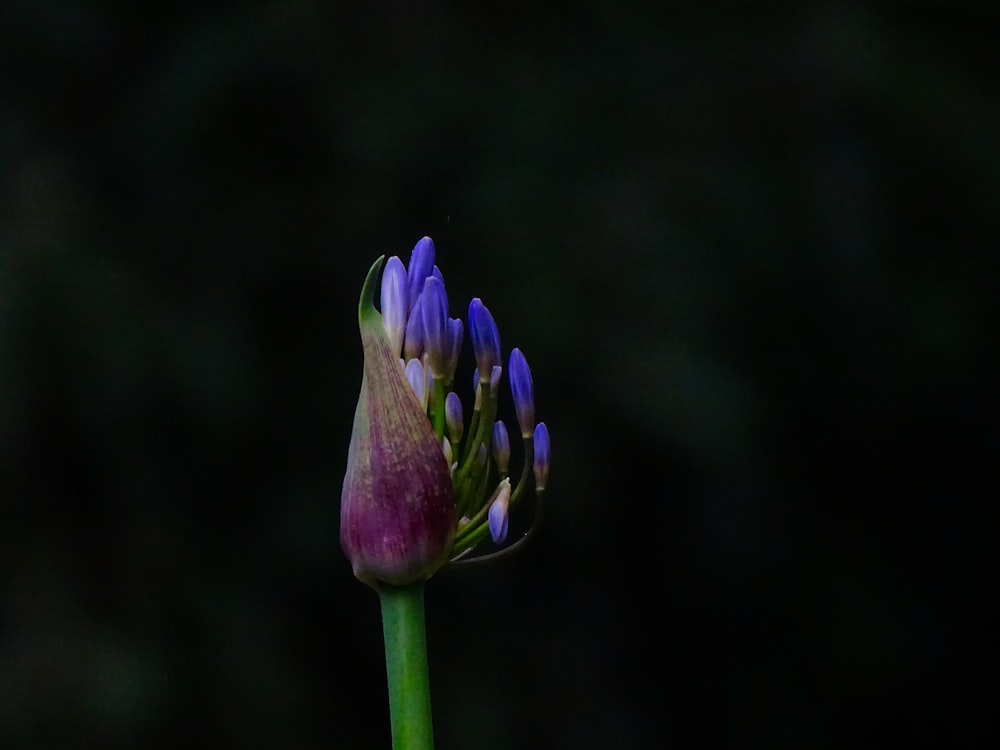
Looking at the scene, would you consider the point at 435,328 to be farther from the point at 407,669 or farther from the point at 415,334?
the point at 407,669

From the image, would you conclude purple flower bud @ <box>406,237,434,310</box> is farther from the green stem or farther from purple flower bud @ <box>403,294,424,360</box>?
the green stem

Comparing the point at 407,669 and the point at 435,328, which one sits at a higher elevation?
the point at 435,328

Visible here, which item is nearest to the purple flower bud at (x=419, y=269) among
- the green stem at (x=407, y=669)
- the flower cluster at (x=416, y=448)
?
the flower cluster at (x=416, y=448)

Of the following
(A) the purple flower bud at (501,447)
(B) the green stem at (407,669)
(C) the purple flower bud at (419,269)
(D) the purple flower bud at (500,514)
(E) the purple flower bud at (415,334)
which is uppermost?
(C) the purple flower bud at (419,269)

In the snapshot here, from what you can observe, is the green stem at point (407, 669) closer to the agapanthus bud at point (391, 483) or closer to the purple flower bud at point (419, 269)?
the agapanthus bud at point (391, 483)

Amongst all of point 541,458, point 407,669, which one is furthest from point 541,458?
point 407,669

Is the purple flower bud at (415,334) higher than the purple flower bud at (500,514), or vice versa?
the purple flower bud at (415,334)

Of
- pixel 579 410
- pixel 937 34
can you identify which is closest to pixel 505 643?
pixel 579 410
